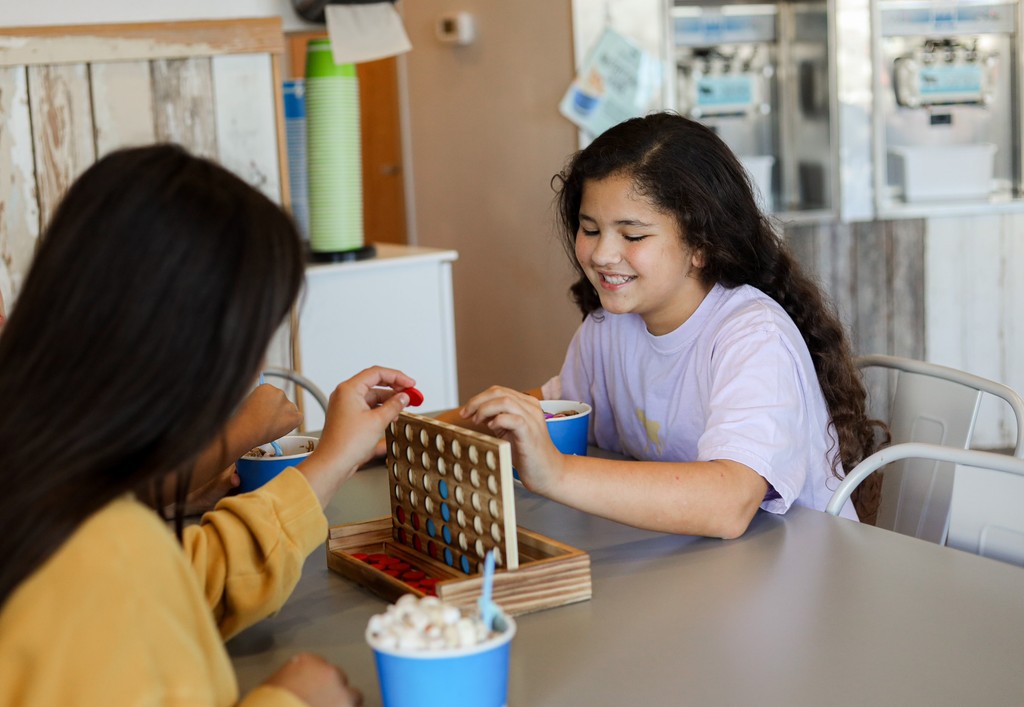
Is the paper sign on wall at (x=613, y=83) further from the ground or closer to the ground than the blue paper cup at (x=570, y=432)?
further from the ground

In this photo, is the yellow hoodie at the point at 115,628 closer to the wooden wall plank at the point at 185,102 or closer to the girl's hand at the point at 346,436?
the girl's hand at the point at 346,436

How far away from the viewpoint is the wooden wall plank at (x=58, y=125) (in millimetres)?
2201

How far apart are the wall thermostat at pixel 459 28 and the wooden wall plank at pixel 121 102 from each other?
6.23ft

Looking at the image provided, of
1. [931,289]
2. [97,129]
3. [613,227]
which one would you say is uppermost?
[97,129]

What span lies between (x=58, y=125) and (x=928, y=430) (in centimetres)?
169

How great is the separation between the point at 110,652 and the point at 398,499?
0.54 m

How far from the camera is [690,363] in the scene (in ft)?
5.06

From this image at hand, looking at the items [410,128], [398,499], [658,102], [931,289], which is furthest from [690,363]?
[410,128]

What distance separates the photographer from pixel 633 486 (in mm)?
1178

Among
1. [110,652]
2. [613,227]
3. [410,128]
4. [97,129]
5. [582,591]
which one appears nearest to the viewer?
[110,652]

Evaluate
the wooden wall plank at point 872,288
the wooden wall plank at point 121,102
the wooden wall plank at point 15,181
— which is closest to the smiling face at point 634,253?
the wooden wall plank at point 121,102

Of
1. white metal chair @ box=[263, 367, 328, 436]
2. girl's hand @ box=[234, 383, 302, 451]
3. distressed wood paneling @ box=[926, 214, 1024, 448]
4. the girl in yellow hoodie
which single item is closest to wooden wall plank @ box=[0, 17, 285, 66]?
white metal chair @ box=[263, 367, 328, 436]

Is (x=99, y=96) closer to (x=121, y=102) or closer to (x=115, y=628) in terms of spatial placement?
(x=121, y=102)

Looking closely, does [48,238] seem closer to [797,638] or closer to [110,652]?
[110,652]
